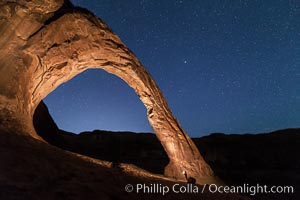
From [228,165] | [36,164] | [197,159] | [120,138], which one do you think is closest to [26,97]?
[36,164]

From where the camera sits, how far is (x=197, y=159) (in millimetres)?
7371

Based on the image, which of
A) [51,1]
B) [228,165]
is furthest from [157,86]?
[228,165]

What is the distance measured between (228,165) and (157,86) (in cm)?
1119

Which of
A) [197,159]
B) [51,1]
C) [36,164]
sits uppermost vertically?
[51,1]

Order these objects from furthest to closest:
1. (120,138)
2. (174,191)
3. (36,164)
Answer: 1. (120,138)
2. (174,191)
3. (36,164)

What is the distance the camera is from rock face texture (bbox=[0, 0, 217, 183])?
4746mm

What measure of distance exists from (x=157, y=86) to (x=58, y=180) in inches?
236

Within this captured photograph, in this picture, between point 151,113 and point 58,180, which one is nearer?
point 58,180

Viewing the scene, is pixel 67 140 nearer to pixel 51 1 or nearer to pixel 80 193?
pixel 51 1

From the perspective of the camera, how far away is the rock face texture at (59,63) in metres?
4.75

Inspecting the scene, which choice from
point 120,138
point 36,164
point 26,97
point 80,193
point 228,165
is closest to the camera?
point 80,193

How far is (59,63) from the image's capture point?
20.6ft

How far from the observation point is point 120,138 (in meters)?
17.6

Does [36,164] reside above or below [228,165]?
below
